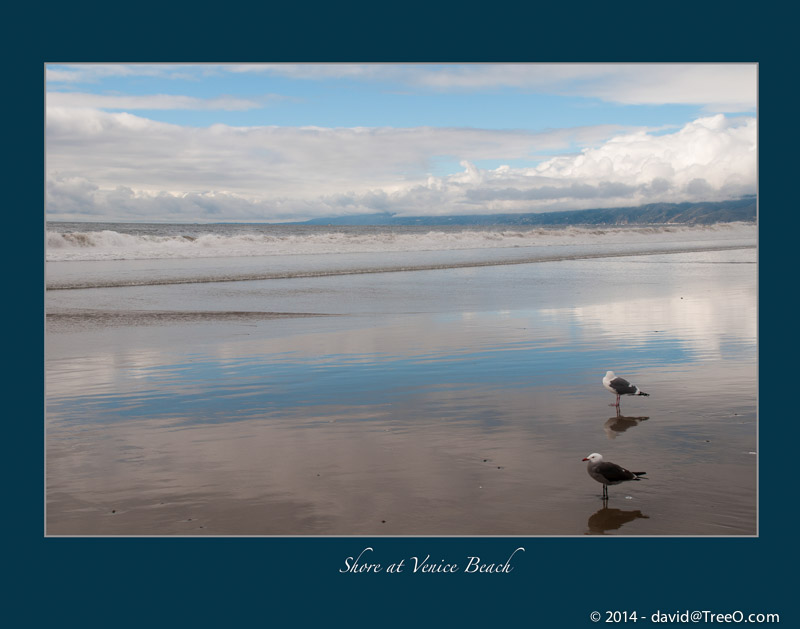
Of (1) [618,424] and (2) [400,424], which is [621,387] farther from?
(2) [400,424]

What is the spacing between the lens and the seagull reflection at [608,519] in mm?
5418

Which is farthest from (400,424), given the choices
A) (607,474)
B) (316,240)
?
(316,240)

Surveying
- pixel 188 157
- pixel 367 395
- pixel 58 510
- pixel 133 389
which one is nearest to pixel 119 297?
pixel 188 157

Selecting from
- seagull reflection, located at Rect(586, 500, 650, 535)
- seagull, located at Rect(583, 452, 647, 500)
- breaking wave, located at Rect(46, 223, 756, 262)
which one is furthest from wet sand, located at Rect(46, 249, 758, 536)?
breaking wave, located at Rect(46, 223, 756, 262)

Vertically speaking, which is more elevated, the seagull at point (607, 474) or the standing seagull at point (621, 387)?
the standing seagull at point (621, 387)

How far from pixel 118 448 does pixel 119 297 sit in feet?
47.6

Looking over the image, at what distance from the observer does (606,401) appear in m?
8.69

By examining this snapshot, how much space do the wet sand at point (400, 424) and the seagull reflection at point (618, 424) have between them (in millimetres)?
38

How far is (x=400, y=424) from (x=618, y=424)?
230 centimetres

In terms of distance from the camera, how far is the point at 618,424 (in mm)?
7777

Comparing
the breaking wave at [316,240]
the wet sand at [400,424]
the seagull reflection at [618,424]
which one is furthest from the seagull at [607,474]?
the breaking wave at [316,240]

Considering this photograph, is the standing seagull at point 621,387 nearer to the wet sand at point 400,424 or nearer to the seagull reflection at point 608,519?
the wet sand at point 400,424

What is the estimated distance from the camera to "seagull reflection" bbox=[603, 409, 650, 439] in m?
7.52

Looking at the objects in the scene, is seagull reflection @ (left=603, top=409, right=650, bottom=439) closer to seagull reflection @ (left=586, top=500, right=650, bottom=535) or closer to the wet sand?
the wet sand
